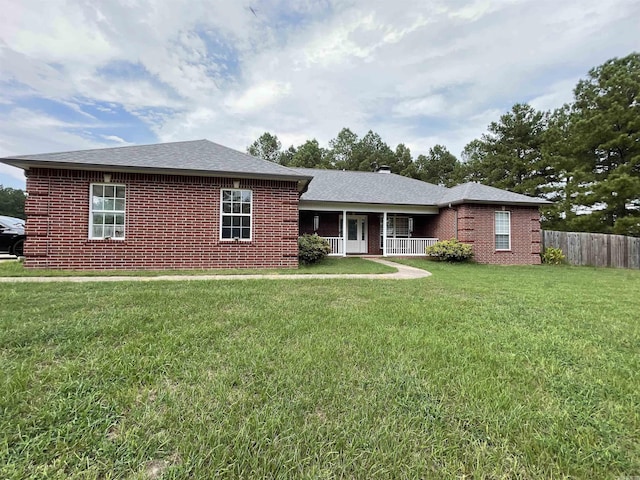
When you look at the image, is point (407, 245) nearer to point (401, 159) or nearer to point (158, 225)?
point (158, 225)

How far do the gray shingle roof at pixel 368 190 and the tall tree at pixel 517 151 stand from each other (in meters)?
12.5

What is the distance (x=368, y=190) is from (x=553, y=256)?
369 inches

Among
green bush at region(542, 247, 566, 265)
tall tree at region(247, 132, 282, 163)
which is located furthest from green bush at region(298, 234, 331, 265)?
tall tree at region(247, 132, 282, 163)

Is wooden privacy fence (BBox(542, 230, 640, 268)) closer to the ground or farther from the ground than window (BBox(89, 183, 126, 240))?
closer to the ground

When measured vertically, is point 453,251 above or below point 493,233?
below

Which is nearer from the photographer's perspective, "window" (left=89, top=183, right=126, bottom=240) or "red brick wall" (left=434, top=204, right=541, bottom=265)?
"window" (left=89, top=183, right=126, bottom=240)

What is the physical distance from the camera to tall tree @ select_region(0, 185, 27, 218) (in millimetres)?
37688

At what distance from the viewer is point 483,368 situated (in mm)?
2824

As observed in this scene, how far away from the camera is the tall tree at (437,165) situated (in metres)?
36.1

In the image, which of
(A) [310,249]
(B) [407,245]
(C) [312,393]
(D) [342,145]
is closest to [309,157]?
(D) [342,145]

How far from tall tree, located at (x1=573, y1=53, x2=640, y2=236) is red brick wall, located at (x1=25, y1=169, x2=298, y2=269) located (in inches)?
749

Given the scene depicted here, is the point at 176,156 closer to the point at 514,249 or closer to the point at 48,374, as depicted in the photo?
the point at 48,374

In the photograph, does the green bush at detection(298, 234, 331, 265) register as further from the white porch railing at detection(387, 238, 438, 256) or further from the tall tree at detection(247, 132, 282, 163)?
the tall tree at detection(247, 132, 282, 163)

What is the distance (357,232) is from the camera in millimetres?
17609
